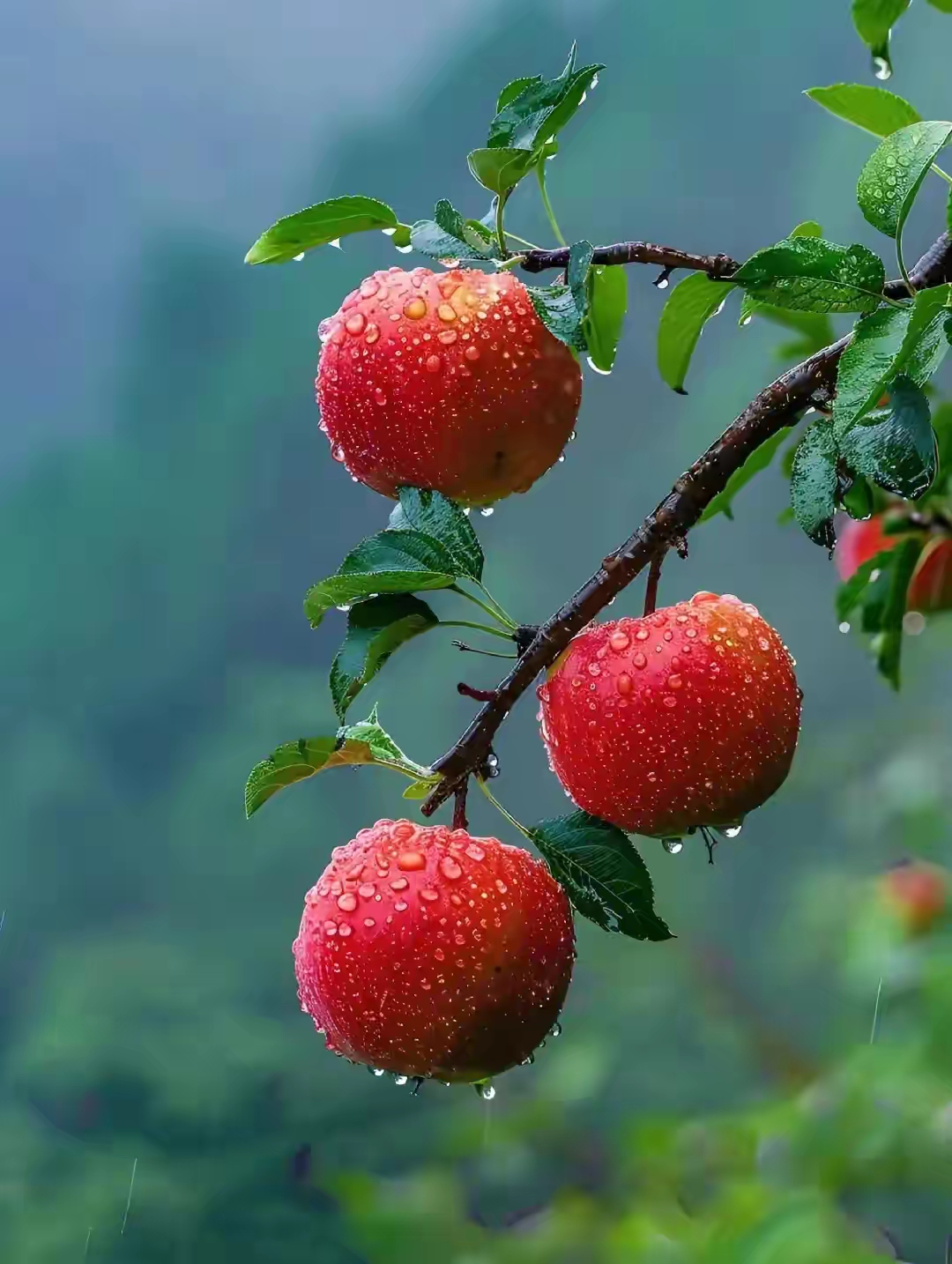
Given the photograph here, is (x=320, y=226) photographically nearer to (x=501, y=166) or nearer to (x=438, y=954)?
(x=501, y=166)

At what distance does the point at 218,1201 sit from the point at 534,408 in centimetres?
202

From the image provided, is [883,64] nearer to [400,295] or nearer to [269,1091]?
[400,295]

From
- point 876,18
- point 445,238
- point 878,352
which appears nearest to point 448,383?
point 445,238

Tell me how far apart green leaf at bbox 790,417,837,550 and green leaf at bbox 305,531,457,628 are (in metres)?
0.12

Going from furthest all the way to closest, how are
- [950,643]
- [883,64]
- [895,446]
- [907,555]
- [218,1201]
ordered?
[218,1201]
[950,643]
[907,555]
[883,64]
[895,446]

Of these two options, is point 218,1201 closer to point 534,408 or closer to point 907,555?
point 907,555

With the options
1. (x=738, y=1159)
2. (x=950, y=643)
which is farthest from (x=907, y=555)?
(x=950, y=643)

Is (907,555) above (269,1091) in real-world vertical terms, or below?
above

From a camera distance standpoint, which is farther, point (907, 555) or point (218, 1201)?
point (218, 1201)

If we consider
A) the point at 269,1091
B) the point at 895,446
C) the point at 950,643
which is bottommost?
the point at 269,1091

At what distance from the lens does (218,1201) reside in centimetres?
210

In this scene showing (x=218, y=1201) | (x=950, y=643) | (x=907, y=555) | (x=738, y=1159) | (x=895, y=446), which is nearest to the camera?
(x=895, y=446)

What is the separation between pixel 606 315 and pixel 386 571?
0.49 ft

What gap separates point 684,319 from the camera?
1.63 ft
